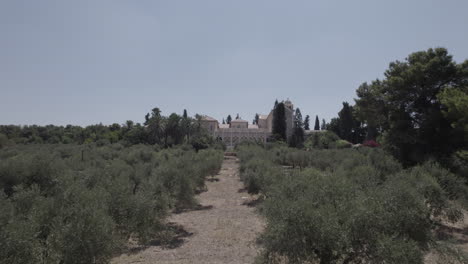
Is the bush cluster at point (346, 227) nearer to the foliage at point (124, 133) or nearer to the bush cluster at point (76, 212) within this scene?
the bush cluster at point (76, 212)

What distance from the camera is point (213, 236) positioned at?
44.7 ft

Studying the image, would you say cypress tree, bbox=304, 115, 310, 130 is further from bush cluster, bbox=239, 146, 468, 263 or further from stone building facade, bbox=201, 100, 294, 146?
bush cluster, bbox=239, 146, 468, 263

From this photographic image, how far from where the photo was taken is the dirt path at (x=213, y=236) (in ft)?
35.8

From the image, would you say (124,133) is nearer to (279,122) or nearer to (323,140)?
(279,122)

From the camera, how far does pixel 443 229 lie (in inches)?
560

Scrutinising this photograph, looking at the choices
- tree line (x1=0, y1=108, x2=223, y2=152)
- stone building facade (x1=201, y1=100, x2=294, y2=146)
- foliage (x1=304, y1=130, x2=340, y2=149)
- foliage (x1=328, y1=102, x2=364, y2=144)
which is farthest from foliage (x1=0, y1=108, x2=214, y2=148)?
foliage (x1=328, y1=102, x2=364, y2=144)

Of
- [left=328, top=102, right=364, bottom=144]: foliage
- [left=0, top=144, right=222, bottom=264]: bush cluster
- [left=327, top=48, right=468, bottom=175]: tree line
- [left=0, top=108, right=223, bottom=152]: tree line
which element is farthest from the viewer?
[left=328, top=102, right=364, bottom=144]: foliage

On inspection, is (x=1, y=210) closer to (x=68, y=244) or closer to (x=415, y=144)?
(x=68, y=244)

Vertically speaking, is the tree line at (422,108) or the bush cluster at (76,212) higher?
the tree line at (422,108)

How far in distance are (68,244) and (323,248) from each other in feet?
20.0

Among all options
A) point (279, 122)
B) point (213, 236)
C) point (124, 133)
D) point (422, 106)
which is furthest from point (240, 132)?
point (213, 236)

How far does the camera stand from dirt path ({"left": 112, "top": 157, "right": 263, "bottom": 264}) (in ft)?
35.8

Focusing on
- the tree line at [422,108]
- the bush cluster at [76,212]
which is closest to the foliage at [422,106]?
the tree line at [422,108]

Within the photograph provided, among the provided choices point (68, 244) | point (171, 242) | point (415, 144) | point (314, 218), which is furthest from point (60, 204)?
point (415, 144)
